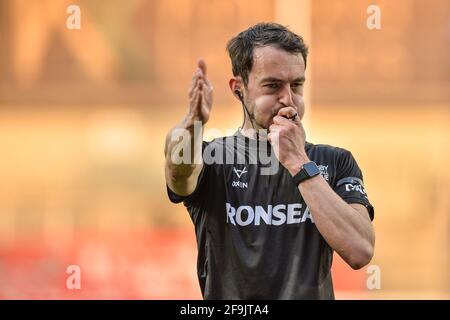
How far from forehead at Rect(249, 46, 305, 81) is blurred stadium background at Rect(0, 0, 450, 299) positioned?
4849mm

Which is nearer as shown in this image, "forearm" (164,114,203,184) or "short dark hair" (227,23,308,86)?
"forearm" (164,114,203,184)

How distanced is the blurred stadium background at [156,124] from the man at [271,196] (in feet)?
15.9

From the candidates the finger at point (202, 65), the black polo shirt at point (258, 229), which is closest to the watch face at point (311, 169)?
the black polo shirt at point (258, 229)

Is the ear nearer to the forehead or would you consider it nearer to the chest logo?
the forehead

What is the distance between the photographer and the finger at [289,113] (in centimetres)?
297

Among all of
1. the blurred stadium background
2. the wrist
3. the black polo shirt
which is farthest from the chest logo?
the blurred stadium background

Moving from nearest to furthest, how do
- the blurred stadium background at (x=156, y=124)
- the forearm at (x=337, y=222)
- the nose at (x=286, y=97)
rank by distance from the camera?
the forearm at (x=337, y=222) → the nose at (x=286, y=97) → the blurred stadium background at (x=156, y=124)

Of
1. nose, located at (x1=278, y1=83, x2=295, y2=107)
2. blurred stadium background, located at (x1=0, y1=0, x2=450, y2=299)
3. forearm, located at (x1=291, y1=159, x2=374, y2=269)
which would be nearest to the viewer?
forearm, located at (x1=291, y1=159, x2=374, y2=269)

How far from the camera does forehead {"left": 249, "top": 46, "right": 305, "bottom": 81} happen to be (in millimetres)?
2980

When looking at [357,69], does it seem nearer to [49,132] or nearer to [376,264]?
[376,264]

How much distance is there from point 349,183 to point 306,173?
0.26 metres

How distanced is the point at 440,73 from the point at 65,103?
3.97 metres

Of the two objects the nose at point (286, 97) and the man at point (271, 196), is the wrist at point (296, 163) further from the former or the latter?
the nose at point (286, 97)

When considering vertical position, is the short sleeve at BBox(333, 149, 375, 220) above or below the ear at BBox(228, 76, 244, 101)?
below
